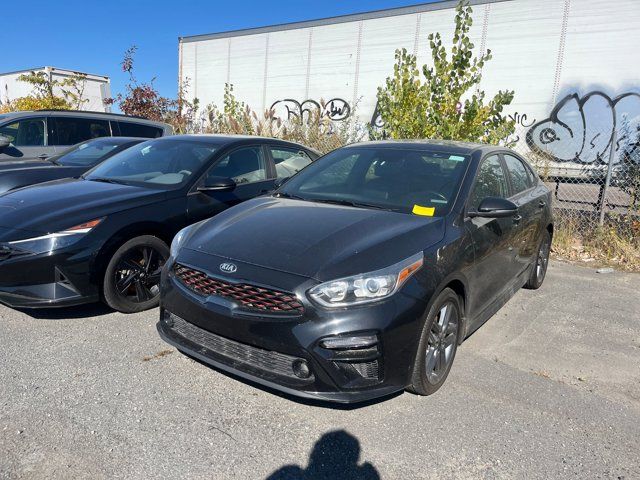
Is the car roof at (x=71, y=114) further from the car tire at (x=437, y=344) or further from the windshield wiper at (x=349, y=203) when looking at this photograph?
the car tire at (x=437, y=344)

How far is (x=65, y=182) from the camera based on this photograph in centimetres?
472

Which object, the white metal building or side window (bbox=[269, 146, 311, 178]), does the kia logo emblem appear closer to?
side window (bbox=[269, 146, 311, 178])

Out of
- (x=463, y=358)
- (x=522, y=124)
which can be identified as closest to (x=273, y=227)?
(x=463, y=358)

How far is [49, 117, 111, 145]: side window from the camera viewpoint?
8391 mm

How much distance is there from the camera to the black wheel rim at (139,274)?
400 cm

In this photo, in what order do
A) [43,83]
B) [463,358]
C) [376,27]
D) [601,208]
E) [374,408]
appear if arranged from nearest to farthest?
[374,408] → [463,358] → [601,208] → [376,27] → [43,83]

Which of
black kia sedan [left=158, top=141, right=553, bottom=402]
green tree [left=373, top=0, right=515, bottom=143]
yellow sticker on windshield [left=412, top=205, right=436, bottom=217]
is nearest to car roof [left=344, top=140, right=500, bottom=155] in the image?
black kia sedan [left=158, top=141, right=553, bottom=402]

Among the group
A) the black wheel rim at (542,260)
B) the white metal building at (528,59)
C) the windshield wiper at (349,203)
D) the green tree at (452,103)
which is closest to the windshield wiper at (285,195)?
the windshield wiper at (349,203)

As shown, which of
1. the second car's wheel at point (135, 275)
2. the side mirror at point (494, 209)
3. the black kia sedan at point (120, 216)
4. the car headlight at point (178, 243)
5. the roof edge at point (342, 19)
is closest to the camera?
the car headlight at point (178, 243)

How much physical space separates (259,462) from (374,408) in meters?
0.81

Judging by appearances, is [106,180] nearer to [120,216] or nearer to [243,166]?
[120,216]

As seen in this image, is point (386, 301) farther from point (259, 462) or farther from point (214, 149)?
point (214, 149)

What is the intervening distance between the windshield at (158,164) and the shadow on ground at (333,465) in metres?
2.80

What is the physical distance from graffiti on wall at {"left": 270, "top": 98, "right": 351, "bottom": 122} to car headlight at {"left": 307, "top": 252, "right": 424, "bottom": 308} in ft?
31.9
